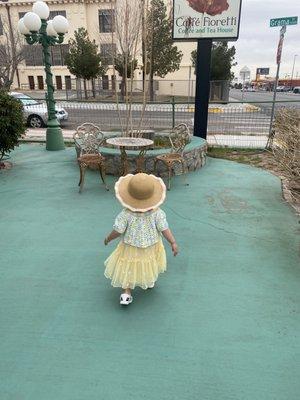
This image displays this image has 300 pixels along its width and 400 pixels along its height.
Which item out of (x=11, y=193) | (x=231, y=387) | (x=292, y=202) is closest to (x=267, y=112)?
(x=292, y=202)

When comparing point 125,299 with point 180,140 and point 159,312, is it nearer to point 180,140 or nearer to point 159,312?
point 159,312

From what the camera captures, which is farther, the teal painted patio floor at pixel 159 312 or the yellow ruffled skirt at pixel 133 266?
A: the yellow ruffled skirt at pixel 133 266

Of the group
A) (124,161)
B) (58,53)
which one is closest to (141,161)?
(124,161)

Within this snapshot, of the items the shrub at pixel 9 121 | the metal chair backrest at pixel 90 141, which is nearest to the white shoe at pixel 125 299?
the metal chair backrest at pixel 90 141

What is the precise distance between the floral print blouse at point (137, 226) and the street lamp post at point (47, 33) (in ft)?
22.1

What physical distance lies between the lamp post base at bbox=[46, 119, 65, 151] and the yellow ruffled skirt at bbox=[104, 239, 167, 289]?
6693 millimetres

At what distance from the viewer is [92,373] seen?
2.31 m

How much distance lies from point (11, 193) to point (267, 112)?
9.95 meters

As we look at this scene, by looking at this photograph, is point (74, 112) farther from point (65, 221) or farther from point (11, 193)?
point (65, 221)

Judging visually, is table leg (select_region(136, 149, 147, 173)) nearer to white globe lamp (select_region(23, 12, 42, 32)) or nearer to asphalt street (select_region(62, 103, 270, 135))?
white globe lamp (select_region(23, 12, 42, 32))

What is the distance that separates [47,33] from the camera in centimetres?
845

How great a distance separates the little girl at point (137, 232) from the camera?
110 inches

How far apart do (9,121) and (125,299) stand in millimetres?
5373

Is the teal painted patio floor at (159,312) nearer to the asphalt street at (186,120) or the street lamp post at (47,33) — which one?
the street lamp post at (47,33)
